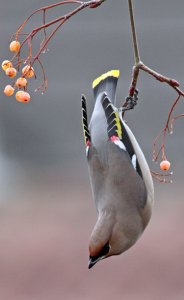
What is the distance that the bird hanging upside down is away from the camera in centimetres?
409

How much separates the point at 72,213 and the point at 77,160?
0.78m

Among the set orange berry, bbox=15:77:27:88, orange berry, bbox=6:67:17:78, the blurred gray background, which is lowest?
the blurred gray background

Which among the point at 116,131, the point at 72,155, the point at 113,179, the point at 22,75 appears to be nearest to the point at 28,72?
the point at 22,75

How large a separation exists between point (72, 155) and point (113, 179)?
415 cm

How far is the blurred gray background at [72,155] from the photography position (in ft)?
23.7

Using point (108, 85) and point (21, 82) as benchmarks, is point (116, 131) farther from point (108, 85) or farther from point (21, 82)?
point (21, 82)

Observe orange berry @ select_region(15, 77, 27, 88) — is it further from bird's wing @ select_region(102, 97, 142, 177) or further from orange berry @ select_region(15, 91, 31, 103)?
bird's wing @ select_region(102, 97, 142, 177)

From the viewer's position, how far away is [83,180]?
319 inches

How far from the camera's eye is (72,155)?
8.35 m

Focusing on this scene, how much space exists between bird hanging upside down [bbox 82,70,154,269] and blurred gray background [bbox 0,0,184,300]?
2809 mm

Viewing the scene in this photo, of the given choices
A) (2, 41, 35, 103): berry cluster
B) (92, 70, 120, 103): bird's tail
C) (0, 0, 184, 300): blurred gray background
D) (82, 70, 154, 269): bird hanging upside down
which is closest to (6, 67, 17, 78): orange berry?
(2, 41, 35, 103): berry cluster

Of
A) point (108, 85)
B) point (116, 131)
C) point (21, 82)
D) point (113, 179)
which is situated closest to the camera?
point (21, 82)

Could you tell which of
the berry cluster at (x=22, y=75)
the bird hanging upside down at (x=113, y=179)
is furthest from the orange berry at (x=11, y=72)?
the bird hanging upside down at (x=113, y=179)

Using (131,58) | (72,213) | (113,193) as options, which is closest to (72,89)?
(131,58)
